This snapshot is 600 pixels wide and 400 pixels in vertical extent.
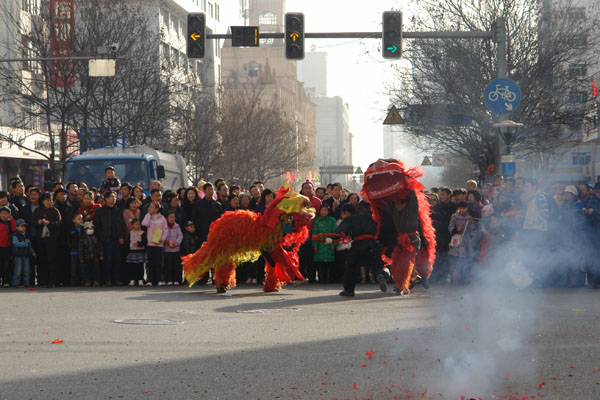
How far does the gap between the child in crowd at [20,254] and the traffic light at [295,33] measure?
20.5ft

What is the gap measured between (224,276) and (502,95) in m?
7.78

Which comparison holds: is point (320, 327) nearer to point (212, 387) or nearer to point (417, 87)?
point (212, 387)

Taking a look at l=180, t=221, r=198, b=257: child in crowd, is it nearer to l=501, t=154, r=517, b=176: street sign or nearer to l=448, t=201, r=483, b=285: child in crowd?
l=448, t=201, r=483, b=285: child in crowd

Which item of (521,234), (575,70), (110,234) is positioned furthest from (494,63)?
(521,234)

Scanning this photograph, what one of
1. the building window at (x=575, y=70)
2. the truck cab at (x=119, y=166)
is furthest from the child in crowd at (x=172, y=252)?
the building window at (x=575, y=70)

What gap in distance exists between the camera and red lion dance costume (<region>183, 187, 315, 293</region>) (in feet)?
44.6

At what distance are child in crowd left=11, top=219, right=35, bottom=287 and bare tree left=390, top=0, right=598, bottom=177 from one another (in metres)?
19.3

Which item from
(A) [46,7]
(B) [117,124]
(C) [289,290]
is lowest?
(C) [289,290]

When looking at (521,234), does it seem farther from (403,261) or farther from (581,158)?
(581,158)

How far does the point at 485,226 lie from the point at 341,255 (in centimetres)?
430

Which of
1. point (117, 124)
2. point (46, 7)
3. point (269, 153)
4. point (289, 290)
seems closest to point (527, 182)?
point (289, 290)

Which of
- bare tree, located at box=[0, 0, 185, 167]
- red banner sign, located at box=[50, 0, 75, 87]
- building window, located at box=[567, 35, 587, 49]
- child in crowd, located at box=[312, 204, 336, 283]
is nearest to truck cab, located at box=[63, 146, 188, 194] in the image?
bare tree, located at box=[0, 0, 185, 167]

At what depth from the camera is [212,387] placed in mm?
6566

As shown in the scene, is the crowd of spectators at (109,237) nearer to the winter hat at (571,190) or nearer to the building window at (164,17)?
the winter hat at (571,190)
